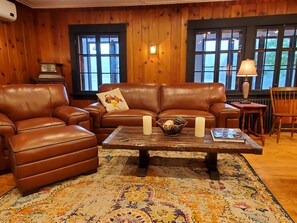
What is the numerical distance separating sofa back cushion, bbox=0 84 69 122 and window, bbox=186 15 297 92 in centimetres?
239

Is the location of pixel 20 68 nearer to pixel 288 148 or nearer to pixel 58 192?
pixel 58 192

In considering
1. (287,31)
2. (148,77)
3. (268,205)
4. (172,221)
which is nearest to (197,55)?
(148,77)

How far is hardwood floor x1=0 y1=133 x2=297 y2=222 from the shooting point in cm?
168

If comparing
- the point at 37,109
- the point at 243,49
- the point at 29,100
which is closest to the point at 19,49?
the point at 29,100

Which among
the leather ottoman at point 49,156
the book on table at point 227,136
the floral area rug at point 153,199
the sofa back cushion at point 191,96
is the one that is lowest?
the floral area rug at point 153,199

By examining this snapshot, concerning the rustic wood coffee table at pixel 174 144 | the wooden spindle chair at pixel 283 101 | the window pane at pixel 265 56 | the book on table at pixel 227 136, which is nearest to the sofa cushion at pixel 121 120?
the rustic wood coffee table at pixel 174 144

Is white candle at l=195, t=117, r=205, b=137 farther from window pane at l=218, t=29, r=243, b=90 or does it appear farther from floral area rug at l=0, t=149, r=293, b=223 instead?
window pane at l=218, t=29, r=243, b=90

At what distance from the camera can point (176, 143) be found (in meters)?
Answer: 1.75

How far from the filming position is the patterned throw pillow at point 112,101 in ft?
10.2

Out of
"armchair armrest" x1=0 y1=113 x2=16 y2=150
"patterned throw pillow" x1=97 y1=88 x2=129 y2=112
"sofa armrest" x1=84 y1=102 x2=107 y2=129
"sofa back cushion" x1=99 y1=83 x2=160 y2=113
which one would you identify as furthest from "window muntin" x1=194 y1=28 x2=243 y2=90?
"armchair armrest" x1=0 y1=113 x2=16 y2=150

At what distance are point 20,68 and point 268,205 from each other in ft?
13.3

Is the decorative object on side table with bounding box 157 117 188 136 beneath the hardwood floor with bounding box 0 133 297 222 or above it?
above

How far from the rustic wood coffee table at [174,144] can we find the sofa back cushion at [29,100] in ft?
4.39

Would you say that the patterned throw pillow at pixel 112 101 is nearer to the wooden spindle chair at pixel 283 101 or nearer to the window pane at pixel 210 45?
the window pane at pixel 210 45
